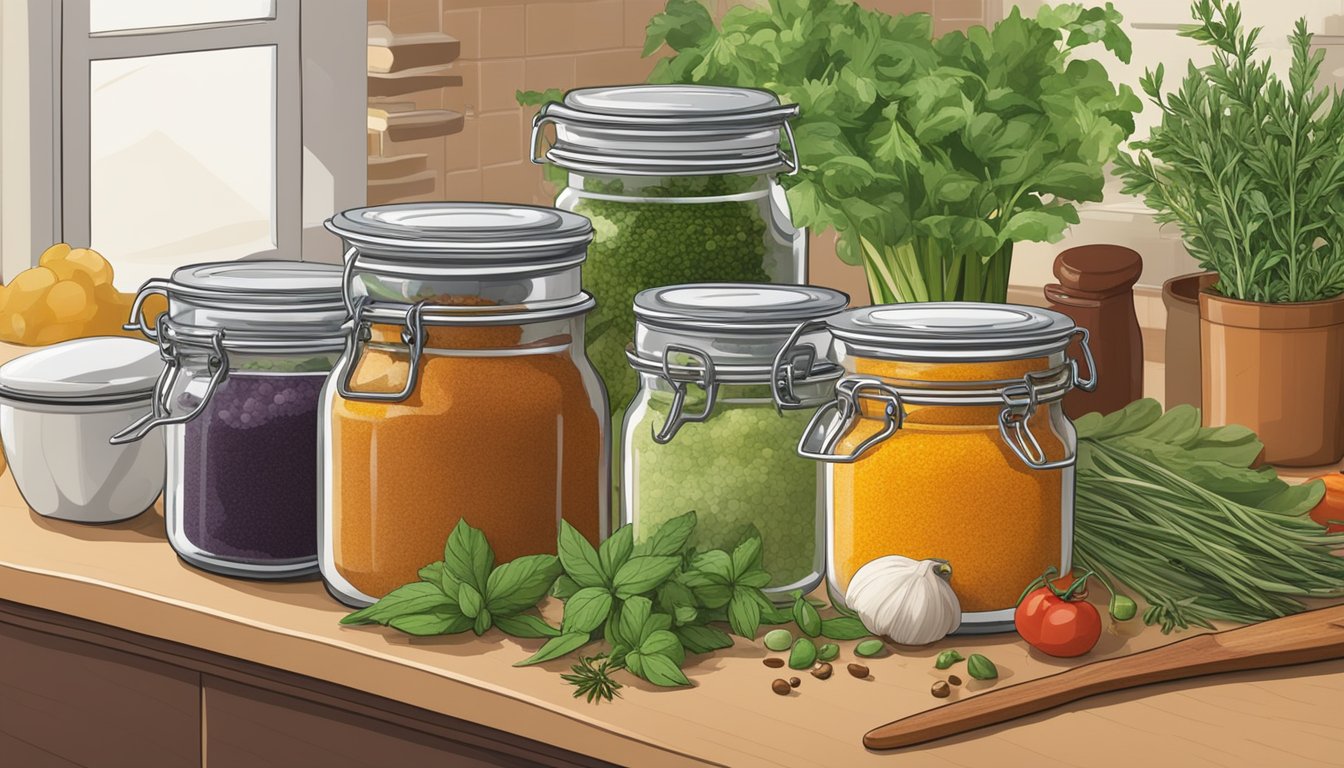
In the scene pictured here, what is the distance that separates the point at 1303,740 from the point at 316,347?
1.93ft

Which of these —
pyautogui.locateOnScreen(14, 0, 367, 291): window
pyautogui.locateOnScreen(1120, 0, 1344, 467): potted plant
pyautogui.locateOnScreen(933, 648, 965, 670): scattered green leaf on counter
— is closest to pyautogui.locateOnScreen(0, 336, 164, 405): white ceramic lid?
pyautogui.locateOnScreen(933, 648, 965, 670): scattered green leaf on counter

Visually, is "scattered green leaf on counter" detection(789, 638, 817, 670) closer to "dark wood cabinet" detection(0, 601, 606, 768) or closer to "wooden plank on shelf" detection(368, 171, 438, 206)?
"dark wood cabinet" detection(0, 601, 606, 768)

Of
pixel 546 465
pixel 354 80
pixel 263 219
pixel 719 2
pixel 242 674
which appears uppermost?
pixel 719 2

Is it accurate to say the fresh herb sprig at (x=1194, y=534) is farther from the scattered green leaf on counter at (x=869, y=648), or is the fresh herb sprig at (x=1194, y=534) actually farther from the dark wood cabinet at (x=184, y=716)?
the dark wood cabinet at (x=184, y=716)

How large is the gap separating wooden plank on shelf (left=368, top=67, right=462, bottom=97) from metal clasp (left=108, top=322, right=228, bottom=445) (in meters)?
1.70

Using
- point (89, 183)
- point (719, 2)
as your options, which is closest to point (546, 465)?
point (89, 183)

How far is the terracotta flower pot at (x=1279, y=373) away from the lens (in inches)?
47.9

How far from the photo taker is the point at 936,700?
825 mm

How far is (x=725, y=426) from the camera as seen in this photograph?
91 cm

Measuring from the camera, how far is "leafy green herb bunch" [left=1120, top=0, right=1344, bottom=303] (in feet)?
3.90

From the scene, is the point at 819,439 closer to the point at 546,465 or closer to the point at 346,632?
the point at 546,465

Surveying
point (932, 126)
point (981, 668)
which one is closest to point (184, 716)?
point (981, 668)

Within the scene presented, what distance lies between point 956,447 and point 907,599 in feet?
0.28

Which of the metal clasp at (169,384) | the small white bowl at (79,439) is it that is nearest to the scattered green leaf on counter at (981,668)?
the metal clasp at (169,384)
